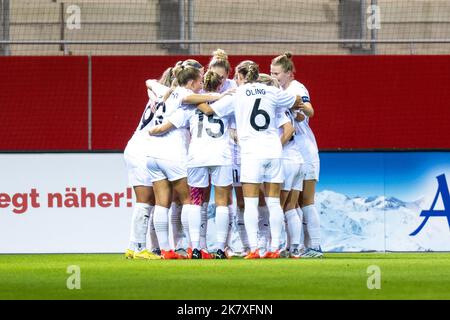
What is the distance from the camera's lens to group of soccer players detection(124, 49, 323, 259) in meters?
12.5

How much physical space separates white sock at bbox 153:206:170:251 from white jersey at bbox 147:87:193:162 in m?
0.54

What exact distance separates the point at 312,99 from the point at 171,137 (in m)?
5.82

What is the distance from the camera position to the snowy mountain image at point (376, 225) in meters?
15.2

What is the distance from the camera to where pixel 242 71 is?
12.5 m

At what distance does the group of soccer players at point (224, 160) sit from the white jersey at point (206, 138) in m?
0.01

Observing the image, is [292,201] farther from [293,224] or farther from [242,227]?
[242,227]

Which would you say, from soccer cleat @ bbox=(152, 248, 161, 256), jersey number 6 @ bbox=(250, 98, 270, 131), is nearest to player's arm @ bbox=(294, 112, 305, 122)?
jersey number 6 @ bbox=(250, 98, 270, 131)

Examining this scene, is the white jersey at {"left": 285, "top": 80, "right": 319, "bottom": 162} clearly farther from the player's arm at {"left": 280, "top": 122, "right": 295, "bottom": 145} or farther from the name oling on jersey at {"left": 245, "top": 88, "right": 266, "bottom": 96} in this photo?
the name oling on jersey at {"left": 245, "top": 88, "right": 266, "bottom": 96}

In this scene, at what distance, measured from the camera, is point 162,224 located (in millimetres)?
Result: 12680

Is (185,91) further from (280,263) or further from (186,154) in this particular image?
(280,263)

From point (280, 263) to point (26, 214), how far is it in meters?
4.86

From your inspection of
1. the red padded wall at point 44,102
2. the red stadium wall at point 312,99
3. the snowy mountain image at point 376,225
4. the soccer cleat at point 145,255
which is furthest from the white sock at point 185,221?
the red padded wall at point 44,102

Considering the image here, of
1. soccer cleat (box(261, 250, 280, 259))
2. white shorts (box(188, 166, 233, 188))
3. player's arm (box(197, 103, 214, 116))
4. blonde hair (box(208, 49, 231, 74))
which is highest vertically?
blonde hair (box(208, 49, 231, 74))
